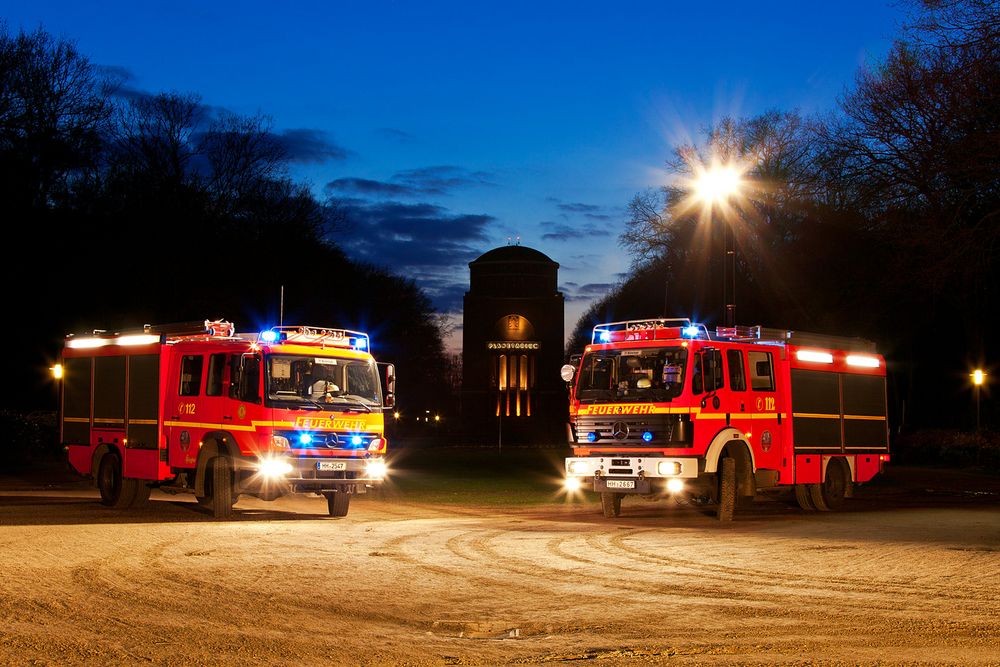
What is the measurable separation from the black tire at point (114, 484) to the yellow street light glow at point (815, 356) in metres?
11.8

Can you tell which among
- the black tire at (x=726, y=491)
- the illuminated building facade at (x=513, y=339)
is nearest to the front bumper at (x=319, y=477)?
the black tire at (x=726, y=491)

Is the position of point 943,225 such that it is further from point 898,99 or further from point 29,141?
point 29,141

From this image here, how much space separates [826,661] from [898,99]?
26.4m

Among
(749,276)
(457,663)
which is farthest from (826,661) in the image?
(749,276)

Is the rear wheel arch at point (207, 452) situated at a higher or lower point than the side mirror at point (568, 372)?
lower

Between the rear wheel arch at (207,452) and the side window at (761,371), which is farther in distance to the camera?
the side window at (761,371)

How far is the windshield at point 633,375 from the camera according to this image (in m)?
19.0

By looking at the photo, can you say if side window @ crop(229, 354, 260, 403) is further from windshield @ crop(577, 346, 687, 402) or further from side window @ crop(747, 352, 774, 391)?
side window @ crop(747, 352, 774, 391)

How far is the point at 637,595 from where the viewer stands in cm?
1138

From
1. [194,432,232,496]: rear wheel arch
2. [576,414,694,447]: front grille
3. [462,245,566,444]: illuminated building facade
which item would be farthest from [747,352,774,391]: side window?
[462,245,566,444]: illuminated building facade

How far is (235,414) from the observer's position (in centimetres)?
1908

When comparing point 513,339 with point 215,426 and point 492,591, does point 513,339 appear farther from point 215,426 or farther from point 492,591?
point 492,591

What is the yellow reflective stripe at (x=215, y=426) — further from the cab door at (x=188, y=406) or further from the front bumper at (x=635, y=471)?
the front bumper at (x=635, y=471)

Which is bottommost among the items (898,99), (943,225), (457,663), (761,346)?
(457,663)
